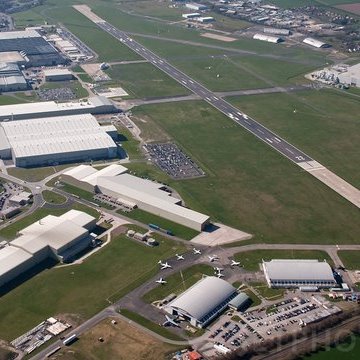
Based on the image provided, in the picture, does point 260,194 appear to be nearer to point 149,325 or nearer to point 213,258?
point 213,258

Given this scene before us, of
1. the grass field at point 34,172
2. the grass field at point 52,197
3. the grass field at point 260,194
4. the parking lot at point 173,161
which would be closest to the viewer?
the grass field at point 260,194

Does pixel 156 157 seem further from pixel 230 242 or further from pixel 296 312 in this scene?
pixel 296 312

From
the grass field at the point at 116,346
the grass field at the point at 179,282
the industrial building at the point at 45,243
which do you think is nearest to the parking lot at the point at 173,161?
the industrial building at the point at 45,243

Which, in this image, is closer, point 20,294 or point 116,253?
point 20,294

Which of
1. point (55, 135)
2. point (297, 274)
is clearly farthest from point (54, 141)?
point (297, 274)

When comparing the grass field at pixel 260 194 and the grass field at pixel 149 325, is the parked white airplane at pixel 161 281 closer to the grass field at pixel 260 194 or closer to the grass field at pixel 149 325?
the grass field at pixel 149 325

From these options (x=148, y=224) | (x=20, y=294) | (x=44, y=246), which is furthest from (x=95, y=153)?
(x=20, y=294)
